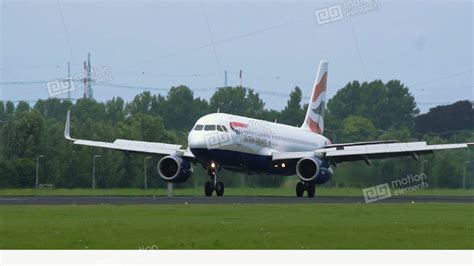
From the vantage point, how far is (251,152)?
63906 mm

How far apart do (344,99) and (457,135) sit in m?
62.7

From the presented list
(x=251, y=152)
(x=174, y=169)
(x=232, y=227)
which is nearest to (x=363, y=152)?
(x=251, y=152)

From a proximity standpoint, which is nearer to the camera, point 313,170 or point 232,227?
point 232,227

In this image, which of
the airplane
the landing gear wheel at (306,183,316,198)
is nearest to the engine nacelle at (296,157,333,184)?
the airplane

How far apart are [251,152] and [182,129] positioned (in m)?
78.3

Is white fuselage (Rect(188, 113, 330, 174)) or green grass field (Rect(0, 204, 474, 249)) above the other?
white fuselage (Rect(188, 113, 330, 174))

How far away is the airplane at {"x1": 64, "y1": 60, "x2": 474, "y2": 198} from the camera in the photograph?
61281 millimetres

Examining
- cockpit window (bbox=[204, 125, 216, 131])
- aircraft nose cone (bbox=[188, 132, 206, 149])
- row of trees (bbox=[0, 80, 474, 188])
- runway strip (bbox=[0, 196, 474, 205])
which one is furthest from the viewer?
row of trees (bbox=[0, 80, 474, 188])

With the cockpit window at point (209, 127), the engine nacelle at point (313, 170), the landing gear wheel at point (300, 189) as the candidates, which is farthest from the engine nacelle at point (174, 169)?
the landing gear wheel at point (300, 189)

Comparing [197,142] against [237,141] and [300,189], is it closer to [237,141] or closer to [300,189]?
[237,141]

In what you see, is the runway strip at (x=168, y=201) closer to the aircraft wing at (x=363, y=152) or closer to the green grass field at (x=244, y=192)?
the aircraft wing at (x=363, y=152)

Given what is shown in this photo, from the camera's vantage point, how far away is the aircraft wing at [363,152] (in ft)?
207

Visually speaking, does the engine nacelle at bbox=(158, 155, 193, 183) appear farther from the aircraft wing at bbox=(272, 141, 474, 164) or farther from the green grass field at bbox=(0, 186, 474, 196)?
the aircraft wing at bbox=(272, 141, 474, 164)

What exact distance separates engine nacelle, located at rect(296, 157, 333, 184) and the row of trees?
3.46 meters
